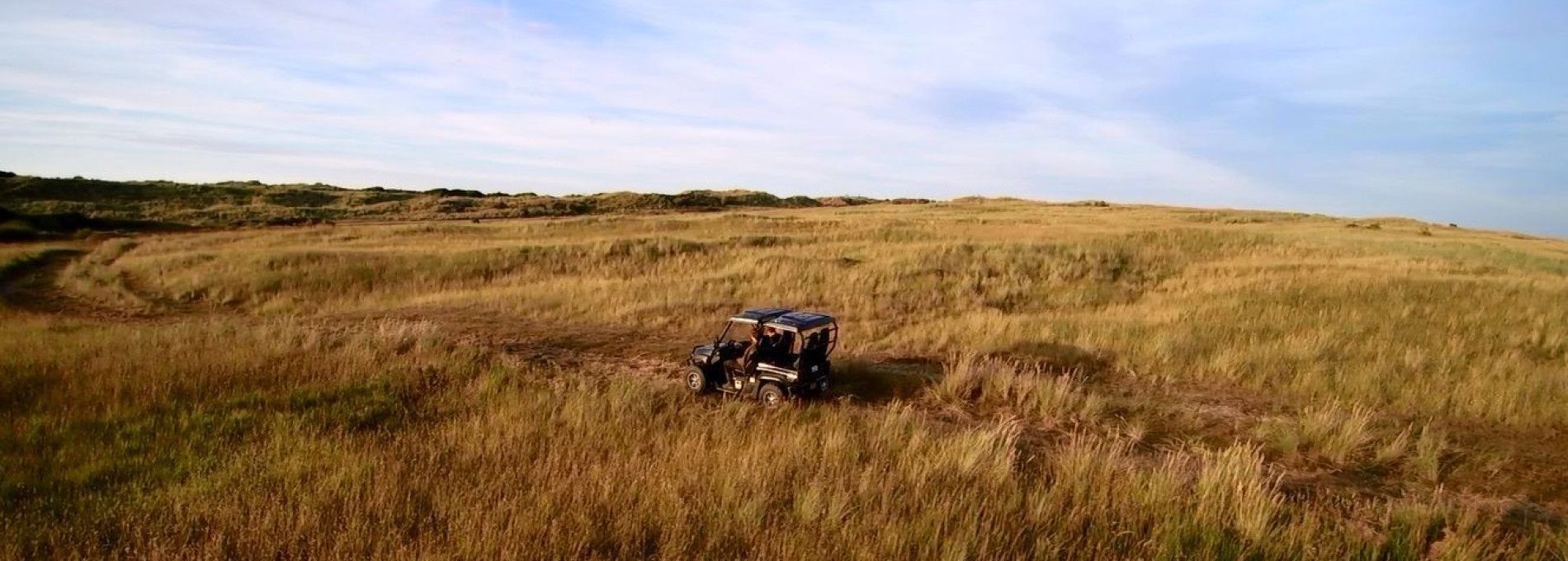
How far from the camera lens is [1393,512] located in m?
5.64

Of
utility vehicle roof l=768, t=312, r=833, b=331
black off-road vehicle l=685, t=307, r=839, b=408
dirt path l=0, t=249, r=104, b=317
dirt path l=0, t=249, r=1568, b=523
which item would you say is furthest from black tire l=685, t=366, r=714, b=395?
dirt path l=0, t=249, r=104, b=317

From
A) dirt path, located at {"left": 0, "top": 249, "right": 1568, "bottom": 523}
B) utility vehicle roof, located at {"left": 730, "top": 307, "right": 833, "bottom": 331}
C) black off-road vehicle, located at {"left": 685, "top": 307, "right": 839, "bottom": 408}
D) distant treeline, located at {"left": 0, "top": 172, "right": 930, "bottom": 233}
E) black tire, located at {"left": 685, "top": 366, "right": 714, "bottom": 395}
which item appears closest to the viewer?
dirt path, located at {"left": 0, "top": 249, "right": 1568, "bottom": 523}

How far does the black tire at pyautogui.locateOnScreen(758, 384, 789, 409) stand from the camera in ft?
29.5

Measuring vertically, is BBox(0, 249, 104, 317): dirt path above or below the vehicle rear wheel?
below

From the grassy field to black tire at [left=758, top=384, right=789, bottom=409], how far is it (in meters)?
0.56

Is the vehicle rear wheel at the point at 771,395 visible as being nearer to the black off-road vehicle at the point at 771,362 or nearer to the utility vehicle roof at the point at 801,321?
the black off-road vehicle at the point at 771,362

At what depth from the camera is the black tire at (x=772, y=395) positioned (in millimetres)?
9003

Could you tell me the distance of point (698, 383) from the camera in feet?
32.6

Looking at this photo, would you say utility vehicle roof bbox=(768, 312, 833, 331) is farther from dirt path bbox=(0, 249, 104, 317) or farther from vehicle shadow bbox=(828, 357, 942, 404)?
dirt path bbox=(0, 249, 104, 317)

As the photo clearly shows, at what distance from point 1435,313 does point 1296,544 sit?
13.4 m

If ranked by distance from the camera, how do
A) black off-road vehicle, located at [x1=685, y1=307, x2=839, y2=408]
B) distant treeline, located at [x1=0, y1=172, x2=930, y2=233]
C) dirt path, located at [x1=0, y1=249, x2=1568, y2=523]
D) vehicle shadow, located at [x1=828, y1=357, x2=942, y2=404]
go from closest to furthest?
dirt path, located at [x1=0, y1=249, x2=1568, y2=523]
black off-road vehicle, located at [x1=685, y1=307, x2=839, y2=408]
vehicle shadow, located at [x1=828, y1=357, x2=942, y2=404]
distant treeline, located at [x1=0, y1=172, x2=930, y2=233]

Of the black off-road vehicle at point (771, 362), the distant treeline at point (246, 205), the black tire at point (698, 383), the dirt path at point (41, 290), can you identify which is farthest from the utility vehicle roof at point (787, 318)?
the distant treeline at point (246, 205)

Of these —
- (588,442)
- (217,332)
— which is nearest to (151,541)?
(588,442)

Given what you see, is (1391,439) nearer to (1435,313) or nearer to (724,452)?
(724,452)
